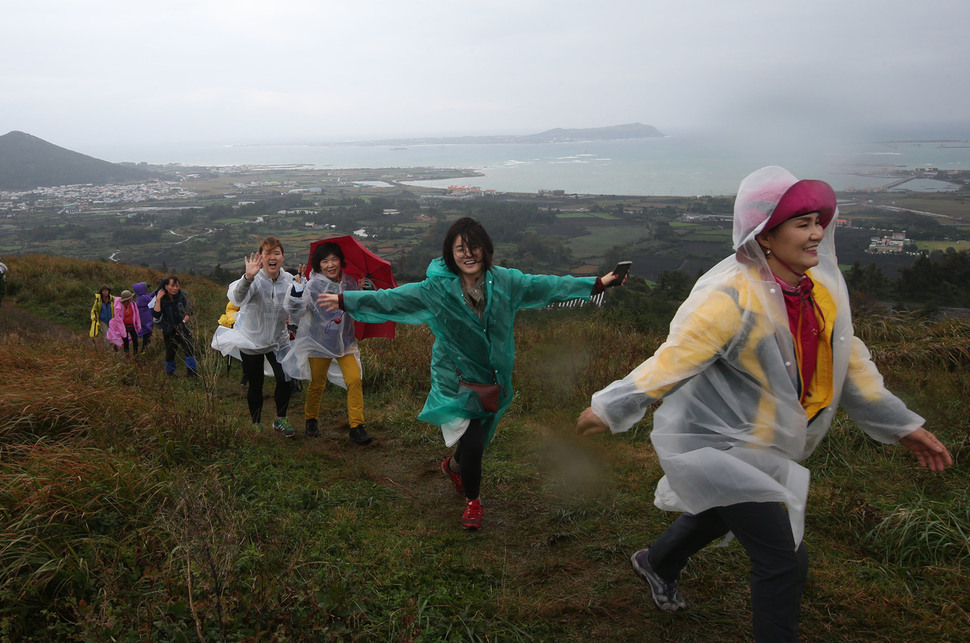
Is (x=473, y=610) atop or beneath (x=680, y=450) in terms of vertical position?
beneath

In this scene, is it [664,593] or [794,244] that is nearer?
[794,244]

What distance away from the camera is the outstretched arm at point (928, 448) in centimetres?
224

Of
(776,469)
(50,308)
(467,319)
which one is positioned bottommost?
(50,308)

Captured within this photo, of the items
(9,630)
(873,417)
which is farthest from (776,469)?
(9,630)

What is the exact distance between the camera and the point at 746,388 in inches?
85.2

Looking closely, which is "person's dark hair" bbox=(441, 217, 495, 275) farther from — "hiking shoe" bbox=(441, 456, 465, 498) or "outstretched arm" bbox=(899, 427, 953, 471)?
"outstretched arm" bbox=(899, 427, 953, 471)

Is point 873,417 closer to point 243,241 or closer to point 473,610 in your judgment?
point 473,610

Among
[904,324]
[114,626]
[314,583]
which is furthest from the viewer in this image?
[904,324]

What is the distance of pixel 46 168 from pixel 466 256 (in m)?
100

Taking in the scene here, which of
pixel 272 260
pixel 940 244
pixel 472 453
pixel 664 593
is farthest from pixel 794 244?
pixel 940 244

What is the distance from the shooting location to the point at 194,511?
7.88 ft

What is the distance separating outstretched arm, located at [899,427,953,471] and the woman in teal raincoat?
167cm

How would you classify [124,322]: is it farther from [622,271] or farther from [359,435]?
[622,271]

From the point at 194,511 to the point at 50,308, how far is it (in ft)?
44.5
